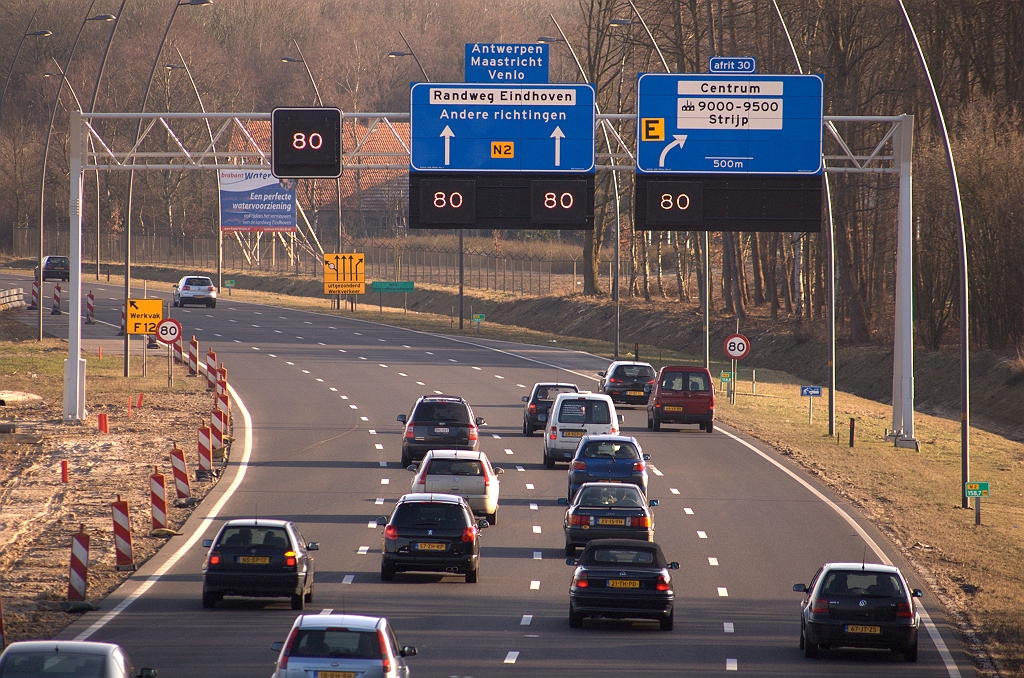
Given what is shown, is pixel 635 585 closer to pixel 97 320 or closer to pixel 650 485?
pixel 650 485

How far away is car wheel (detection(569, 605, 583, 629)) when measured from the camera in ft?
61.9

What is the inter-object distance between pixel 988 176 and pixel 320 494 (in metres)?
34.0

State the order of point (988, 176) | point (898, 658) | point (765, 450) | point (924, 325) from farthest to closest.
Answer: point (924, 325) → point (988, 176) → point (765, 450) → point (898, 658)

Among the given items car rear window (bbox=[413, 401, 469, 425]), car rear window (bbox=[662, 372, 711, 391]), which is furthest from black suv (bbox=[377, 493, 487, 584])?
car rear window (bbox=[662, 372, 711, 391])

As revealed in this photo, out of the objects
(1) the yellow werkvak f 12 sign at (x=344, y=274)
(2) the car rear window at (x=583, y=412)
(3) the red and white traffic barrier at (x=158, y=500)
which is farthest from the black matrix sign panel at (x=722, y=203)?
(1) the yellow werkvak f 12 sign at (x=344, y=274)

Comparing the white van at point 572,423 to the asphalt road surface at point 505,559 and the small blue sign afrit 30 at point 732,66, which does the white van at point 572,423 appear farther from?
the small blue sign afrit 30 at point 732,66

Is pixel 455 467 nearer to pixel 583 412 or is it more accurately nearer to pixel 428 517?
pixel 428 517

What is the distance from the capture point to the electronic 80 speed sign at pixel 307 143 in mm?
29234

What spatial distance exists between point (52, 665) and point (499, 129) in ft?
66.1

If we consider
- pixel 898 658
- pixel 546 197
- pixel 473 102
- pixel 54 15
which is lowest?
pixel 898 658

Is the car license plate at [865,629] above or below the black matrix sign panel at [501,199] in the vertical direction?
below

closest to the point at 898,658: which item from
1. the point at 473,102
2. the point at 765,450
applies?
the point at 473,102

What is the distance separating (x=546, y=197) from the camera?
96.3ft

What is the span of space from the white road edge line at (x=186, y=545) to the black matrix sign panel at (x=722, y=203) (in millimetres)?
10502
